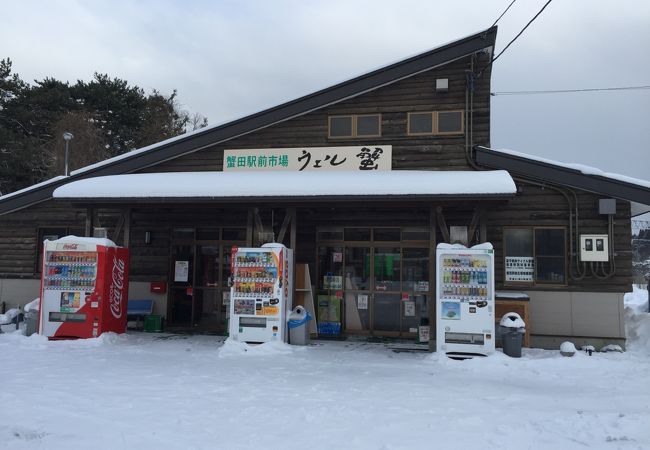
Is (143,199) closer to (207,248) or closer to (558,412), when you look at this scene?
(207,248)

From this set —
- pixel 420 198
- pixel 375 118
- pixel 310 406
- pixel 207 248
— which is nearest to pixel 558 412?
pixel 310 406

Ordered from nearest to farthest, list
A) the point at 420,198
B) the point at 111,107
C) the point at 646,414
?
the point at 646,414 < the point at 420,198 < the point at 111,107

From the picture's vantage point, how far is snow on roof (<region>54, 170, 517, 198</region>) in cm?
929

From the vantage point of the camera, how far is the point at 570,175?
10.0 meters

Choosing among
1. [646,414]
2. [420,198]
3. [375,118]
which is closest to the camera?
[646,414]

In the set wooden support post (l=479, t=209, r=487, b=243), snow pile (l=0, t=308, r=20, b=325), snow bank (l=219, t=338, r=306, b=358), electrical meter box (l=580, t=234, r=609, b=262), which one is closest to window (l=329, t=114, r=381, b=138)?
wooden support post (l=479, t=209, r=487, b=243)

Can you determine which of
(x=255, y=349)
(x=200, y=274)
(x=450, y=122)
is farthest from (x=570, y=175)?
(x=200, y=274)

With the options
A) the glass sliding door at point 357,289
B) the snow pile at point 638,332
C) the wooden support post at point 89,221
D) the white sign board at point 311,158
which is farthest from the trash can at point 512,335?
the wooden support post at point 89,221

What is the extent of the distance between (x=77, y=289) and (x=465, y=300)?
7.55 meters

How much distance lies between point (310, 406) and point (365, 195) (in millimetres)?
4553

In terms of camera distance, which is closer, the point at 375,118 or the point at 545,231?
the point at 545,231

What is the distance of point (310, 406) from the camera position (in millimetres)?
5766

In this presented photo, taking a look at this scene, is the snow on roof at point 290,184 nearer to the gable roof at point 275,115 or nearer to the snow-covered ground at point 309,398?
the gable roof at point 275,115

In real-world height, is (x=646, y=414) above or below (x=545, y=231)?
below
